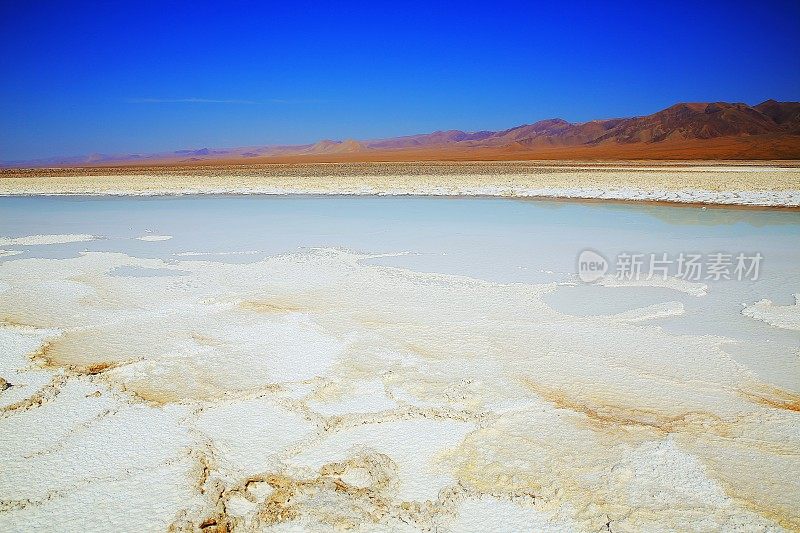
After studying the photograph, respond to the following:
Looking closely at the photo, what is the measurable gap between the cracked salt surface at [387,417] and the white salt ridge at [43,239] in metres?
3.13

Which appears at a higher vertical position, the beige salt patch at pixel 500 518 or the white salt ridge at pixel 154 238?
the white salt ridge at pixel 154 238

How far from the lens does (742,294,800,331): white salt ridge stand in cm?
367

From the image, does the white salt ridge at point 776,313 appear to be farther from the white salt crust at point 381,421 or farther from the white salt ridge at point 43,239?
the white salt ridge at point 43,239

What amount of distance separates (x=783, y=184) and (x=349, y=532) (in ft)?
51.7

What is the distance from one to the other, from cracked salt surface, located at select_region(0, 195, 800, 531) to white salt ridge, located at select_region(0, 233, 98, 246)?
→ 313 centimetres

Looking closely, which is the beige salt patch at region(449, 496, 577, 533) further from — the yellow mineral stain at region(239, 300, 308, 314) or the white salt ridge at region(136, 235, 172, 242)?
the white salt ridge at region(136, 235, 172, 242)

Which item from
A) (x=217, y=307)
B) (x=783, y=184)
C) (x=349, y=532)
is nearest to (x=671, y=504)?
(x=349, y=532)

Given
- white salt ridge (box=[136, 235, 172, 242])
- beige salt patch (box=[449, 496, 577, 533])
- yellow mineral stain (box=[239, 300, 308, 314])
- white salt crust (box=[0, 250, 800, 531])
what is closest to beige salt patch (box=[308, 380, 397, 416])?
white salt crust (box=[0, 250, 800, 531])

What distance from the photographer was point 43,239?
713cm

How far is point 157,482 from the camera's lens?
2.09 metres

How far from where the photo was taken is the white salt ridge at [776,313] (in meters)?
3.67

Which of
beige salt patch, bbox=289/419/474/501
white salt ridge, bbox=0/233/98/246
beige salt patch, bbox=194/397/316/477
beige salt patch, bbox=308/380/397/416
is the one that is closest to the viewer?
beige salt patch, bbox=289/419/474/501

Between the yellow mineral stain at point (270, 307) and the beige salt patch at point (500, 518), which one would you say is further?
the yellow mineral stain at point (270, 307)

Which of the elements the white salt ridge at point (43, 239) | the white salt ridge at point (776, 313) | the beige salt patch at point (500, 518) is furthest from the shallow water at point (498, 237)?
the beige salt patch at point (500, 518)
